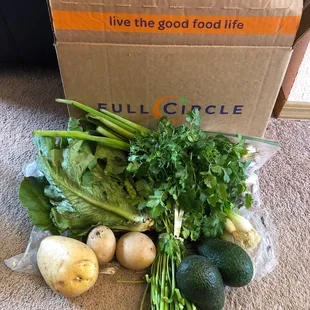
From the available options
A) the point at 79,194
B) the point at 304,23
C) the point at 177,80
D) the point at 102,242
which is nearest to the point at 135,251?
the point at 102,242

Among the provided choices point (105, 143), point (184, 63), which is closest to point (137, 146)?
point (105, 143)

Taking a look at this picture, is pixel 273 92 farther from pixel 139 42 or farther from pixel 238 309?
pixel 238 309

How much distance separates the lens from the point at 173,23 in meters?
0.81

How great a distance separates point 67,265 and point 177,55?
0.51 meters

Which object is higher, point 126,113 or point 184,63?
point 184,63

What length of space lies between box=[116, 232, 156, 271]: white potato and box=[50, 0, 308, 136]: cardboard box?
12.0 inches

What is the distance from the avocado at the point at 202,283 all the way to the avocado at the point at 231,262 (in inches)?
1.1

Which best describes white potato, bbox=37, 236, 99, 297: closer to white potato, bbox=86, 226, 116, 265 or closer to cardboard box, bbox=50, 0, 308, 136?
white potato, bbox=86, 226, 116, 265

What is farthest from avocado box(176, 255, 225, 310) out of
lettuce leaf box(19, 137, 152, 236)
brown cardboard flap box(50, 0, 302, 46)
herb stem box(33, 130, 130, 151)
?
brown cardboard flap box(50, 0, 302, 46)

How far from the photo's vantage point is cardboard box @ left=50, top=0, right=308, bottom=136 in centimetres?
79

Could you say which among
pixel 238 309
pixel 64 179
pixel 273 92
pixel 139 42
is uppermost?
pixel 139 42

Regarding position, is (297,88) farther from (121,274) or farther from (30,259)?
(30,259)

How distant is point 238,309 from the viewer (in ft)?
2.85

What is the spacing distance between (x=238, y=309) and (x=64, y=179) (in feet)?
1.59
